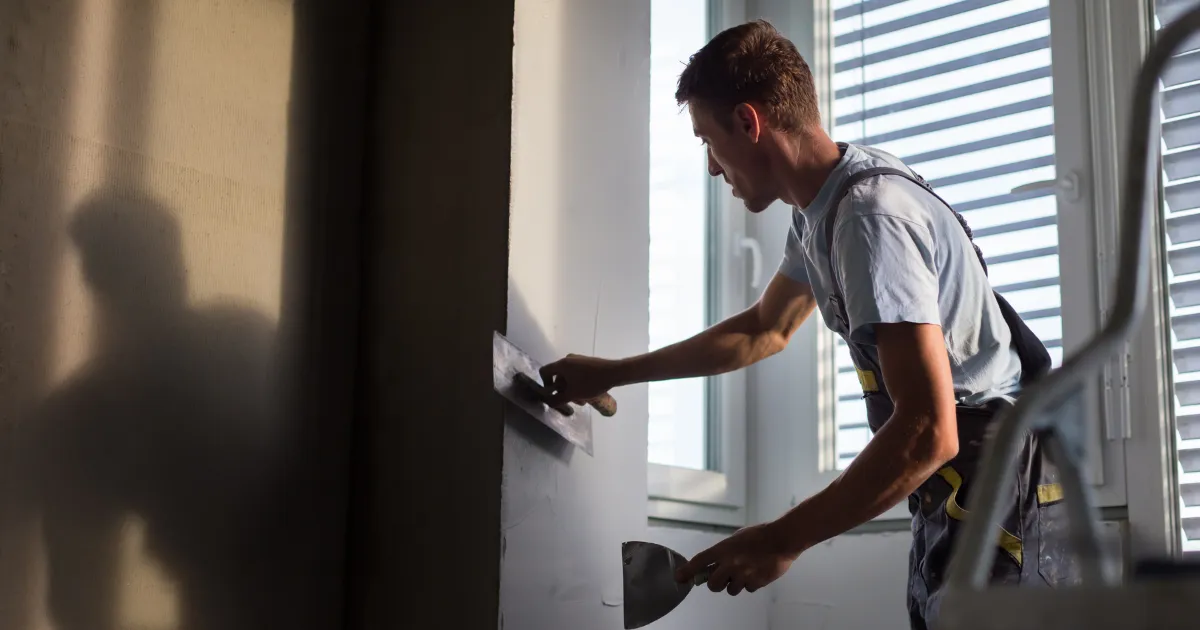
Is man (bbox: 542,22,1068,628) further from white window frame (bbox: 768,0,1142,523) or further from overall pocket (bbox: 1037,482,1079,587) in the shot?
white window frame (bbox: 768,0,1142,523)

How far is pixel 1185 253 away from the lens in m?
1.67

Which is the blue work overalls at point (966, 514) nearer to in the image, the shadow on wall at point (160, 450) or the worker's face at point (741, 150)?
the worker's face at point (741, 150)

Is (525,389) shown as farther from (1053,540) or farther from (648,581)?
(1053,540)

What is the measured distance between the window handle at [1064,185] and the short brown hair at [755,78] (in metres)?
0.57

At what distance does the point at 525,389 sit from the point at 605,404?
16cm

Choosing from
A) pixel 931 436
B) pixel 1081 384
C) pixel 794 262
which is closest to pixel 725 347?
pixel 794 262

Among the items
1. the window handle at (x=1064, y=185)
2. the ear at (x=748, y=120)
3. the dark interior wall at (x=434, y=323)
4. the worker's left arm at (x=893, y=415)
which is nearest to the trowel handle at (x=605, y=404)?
the dark interior wall at (x=434, y=323)

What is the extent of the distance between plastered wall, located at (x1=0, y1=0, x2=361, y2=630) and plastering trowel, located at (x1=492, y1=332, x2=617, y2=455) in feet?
0.98

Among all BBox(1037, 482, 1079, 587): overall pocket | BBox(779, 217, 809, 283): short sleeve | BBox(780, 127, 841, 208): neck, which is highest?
BBox(780, 127, 841, 208): neck

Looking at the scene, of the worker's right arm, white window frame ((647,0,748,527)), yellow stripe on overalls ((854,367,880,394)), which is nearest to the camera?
yellow stripe on overalls ((854,367,880,394))

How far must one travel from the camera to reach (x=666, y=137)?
6.75ft

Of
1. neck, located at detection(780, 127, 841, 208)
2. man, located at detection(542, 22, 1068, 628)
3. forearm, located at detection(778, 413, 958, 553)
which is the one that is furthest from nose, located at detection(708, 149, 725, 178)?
forearm, located at detection(778, 413, 958, 553)

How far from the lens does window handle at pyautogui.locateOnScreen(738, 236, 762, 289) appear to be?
86.0 inches

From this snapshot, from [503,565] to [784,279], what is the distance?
0.61 metres
